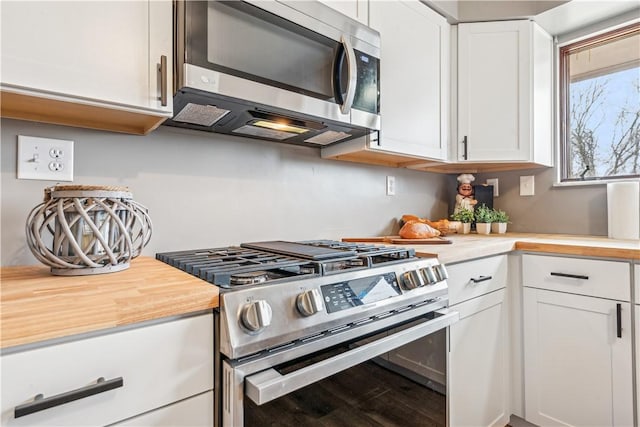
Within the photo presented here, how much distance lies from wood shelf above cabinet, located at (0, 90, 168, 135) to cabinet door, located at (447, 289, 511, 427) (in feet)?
4.16

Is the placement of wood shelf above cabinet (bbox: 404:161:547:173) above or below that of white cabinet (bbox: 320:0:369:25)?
below

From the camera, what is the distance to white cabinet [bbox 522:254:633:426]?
129 centimetres

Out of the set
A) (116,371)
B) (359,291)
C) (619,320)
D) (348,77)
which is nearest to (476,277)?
(619,320)

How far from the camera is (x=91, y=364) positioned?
1.83ft

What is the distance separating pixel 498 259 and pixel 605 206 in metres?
0.85

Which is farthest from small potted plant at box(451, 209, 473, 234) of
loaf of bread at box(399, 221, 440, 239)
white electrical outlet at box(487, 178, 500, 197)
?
loaf of bread at box(399, 221, 440, 239)

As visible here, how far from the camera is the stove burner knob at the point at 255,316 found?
0.68 metres

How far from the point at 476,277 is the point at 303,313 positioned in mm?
910

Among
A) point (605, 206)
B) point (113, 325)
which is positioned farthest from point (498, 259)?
point (113, 325)

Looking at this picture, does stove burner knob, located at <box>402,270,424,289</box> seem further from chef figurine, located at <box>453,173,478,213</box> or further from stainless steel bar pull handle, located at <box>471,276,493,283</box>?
chef figurine, located at <box>453,173,478,213</box>

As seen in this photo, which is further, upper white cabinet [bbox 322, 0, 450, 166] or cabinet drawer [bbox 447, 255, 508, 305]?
upper white cabinet [bbox 322, 0, 450, 166]

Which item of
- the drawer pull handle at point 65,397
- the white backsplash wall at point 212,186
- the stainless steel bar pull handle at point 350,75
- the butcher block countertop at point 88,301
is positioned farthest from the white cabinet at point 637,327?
the drawer pull handle at point 65,397

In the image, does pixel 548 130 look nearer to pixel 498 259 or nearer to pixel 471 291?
pixel 498 259

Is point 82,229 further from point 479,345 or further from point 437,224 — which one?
point 437,224
